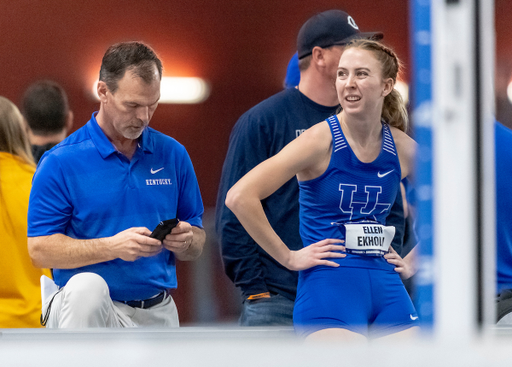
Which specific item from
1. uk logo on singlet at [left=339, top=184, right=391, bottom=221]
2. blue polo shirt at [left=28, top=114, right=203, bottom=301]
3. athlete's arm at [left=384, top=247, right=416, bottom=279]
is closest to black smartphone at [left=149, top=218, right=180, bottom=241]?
blue polo shirt at [left=28, top=114, right=203, bottom=301]

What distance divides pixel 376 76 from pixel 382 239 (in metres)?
0.46

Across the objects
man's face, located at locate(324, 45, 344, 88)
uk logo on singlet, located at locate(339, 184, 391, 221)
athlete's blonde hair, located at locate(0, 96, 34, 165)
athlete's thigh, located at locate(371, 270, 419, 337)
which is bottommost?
athlete's thigh, located at locate(371, 270, 419, 337)

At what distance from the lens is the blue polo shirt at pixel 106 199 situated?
1802mm

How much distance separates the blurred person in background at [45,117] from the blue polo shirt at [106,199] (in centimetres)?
56

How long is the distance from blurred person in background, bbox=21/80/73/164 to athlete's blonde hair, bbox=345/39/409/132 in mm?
1311

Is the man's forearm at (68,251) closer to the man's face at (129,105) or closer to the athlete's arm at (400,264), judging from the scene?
the man's face at (129,105)

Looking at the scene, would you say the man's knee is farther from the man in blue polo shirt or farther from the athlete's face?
the athlete's face

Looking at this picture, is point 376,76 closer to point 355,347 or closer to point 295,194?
point 295,194

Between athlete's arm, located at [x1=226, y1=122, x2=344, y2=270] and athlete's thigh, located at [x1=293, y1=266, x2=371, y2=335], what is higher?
athlete's arm, located at [x1=226, y1=122, x2=344, y2=270]

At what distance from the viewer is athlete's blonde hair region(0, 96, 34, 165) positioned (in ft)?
6.76

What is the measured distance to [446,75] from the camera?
88cm

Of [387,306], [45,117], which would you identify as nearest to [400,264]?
[387,306]

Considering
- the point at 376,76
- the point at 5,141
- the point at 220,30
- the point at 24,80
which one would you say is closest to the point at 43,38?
the point at 24,80

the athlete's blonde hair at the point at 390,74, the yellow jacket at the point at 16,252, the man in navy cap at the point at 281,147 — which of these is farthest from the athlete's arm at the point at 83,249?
the athlete's blonde hair at the point at 390,74
